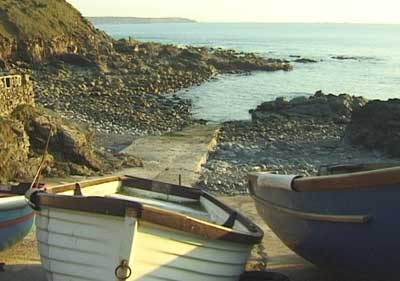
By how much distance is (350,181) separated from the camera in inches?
227

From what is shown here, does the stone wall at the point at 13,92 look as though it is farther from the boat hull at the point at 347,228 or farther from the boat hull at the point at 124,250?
the boat hull at the point at 347,228

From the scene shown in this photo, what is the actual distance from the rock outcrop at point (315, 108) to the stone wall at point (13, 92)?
11.8 metres

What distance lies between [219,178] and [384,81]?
45.6 meters

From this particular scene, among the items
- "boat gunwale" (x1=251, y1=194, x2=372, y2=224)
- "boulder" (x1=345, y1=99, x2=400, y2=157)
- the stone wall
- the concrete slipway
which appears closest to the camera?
"boat gunwale" (x1=251, y1=194, x2=372, y2=224)

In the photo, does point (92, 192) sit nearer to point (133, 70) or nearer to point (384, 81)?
point (133, 70)

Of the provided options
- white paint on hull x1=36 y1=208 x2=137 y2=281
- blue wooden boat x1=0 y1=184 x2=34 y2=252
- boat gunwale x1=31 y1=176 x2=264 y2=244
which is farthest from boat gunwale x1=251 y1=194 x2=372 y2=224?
blue wooden boat x1=0 y1=184 x2=34 y2=252

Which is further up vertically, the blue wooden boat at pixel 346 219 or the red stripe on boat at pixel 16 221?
Result: the blue wooden boat at pixel 346 219

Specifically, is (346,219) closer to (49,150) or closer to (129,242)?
(129,242)

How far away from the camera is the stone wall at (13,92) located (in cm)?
1518

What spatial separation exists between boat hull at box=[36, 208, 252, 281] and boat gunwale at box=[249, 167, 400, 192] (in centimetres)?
87

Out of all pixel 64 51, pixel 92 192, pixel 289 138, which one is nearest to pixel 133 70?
pixel 64 51

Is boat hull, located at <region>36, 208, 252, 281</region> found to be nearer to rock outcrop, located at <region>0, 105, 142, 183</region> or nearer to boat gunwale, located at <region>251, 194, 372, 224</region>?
boat gunwale, located at <region>251, 194, 372, 224</region>

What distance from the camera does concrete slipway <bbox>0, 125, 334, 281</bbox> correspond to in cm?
730

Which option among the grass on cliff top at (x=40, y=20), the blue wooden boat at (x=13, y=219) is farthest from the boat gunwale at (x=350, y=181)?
the grass on cliff top at (x=40, y=20)
